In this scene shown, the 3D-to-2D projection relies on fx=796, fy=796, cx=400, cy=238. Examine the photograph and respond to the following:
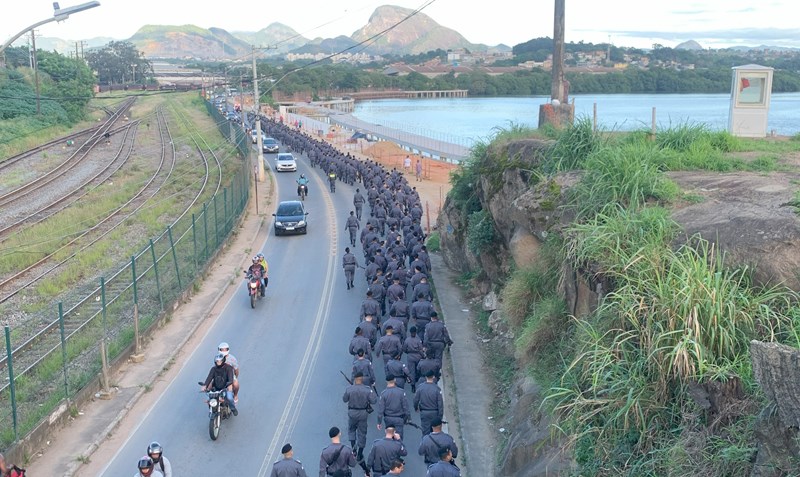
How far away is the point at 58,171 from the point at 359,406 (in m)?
38.6

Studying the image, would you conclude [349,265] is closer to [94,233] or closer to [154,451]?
[154,451]

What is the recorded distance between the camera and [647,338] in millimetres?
8852

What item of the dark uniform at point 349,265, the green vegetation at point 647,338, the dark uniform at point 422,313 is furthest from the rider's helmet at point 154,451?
the dark uniform at point 349,265

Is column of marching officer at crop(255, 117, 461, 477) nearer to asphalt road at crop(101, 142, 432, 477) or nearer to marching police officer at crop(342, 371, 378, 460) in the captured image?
marching police officer at crop(342, 371, 378, 460)

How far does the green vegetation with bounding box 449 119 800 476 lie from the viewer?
796 cm

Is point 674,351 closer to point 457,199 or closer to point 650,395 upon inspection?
point 650,395

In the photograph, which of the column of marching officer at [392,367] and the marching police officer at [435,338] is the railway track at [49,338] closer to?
the column of marching officer at [392,367]

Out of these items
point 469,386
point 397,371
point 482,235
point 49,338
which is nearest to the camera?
point 397,371

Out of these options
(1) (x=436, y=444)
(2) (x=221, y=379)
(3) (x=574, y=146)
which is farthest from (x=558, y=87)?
(1) (x=436, y=444)

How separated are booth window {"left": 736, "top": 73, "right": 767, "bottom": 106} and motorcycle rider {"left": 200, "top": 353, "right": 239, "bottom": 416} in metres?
14.9

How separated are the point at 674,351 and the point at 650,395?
57 cm

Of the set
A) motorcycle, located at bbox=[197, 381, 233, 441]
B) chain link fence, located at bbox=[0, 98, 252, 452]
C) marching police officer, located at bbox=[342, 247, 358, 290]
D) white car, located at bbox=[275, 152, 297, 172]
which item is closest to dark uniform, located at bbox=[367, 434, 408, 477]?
motorcycle, located at bbox=[197, 381, 233, 441]

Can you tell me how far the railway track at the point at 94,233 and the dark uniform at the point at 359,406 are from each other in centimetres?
1218

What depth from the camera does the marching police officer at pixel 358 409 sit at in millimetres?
11664
